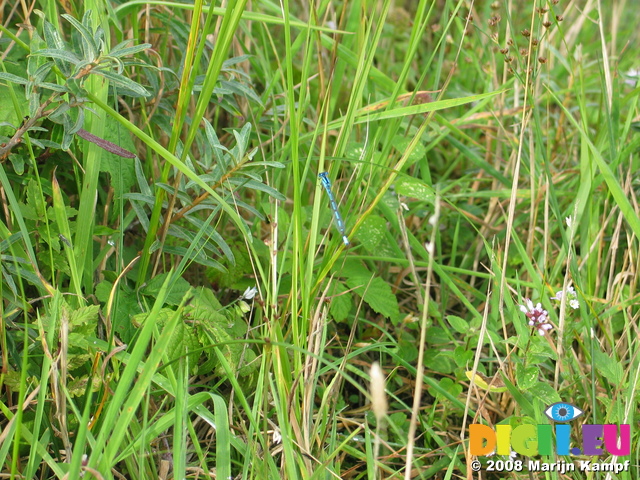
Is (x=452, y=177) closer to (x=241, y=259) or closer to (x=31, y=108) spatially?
(x=241, y=259)

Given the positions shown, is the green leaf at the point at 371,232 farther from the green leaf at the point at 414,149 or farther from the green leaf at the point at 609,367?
the green leaf at the point at 609,367

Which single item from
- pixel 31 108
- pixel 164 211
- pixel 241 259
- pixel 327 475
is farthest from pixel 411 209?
pixel 31 108

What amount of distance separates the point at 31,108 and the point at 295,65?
4.45 feet

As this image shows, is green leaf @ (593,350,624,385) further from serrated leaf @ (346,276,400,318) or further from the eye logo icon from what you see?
serrated leaf @ (346,276,400,318)

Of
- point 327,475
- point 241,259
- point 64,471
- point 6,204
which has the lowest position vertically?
point 327,475

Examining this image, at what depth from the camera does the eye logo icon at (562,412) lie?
1645 mm

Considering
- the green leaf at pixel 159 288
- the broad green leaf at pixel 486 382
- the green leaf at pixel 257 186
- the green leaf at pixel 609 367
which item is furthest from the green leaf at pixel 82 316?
the green leaf at pixel 609 367

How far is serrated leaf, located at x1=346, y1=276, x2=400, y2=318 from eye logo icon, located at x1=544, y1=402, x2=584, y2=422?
1.66ft

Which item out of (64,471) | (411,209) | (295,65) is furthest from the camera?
(295,65)

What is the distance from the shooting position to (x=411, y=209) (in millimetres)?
2326

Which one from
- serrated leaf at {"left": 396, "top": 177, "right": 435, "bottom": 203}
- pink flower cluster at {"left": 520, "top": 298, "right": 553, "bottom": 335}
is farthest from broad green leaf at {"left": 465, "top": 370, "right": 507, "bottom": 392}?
serrated leaf at {"left": 396, "top": 177, "right": 435, "bottom": 203}

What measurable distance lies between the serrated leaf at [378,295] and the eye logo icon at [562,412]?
51 cm

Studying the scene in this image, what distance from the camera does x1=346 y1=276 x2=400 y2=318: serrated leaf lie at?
6.20 ft

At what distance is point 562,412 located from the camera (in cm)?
166
